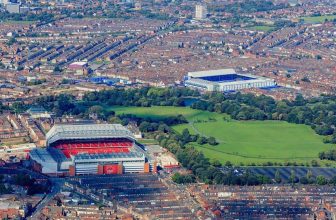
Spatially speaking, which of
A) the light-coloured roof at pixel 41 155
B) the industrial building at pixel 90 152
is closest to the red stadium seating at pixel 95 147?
the industrial building at pixel 90 152

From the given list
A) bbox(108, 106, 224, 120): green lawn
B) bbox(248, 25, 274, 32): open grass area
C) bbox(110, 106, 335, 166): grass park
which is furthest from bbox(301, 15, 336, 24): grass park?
bbox(110, 106, 335, 166): grass park

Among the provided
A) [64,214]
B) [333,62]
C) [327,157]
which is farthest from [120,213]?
[333,62]

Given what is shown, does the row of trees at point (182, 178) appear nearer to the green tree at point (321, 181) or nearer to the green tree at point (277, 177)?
the green tree at point (277, 177)

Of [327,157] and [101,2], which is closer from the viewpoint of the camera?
[327,157]

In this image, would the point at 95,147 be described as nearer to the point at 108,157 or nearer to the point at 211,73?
the point at 108,157

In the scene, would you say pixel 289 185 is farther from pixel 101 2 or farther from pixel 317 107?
pixel 101 2

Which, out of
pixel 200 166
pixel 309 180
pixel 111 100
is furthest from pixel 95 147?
pixel 111 100
